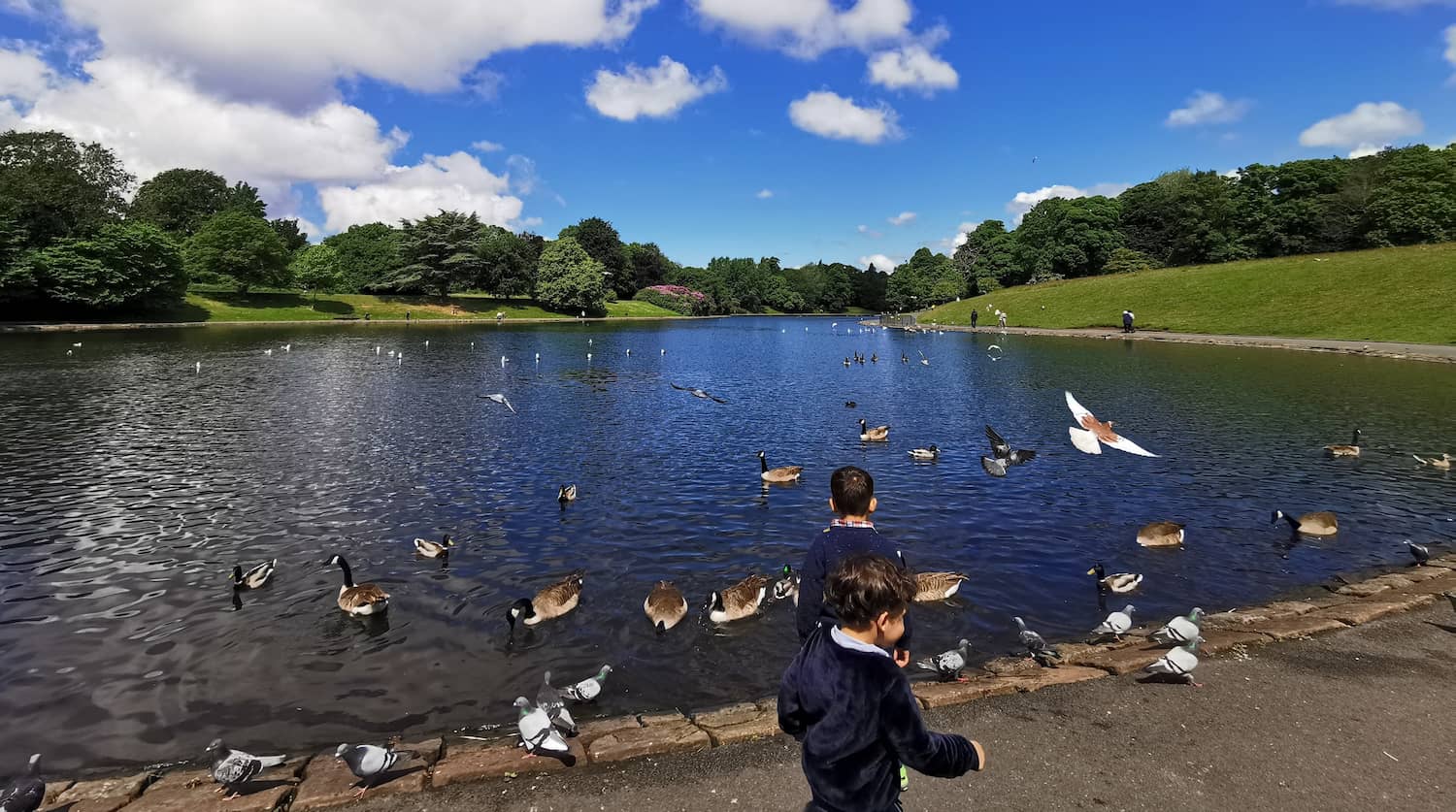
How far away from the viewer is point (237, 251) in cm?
9738

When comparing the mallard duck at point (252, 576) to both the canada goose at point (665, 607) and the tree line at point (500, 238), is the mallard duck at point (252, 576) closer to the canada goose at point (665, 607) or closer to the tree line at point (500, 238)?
the canada goose at point (665, 607)

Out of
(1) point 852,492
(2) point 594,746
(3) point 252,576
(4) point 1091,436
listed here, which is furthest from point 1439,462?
(3) point 252,576

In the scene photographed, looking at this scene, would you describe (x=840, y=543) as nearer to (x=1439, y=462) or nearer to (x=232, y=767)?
(x=232, y=767)

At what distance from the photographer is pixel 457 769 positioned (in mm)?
7195

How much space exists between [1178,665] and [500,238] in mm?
146730

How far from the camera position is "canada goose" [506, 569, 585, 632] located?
37.5 ft

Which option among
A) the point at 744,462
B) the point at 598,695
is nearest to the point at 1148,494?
the point at 744,462

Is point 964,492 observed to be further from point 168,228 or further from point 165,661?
point 168,228

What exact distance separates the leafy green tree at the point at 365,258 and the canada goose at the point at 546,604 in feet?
403

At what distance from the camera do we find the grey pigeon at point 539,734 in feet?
23.4

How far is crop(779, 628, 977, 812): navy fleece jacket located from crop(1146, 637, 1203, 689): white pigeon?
624cm

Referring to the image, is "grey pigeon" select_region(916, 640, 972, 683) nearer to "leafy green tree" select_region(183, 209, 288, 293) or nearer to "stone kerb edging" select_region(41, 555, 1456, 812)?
"stone kerb edging" select_region(41, 555, 1456, 812)

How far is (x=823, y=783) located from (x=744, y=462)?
18.7 m

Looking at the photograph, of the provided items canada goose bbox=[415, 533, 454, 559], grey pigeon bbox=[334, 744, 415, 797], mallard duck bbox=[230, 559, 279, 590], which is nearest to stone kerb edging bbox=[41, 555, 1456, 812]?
grey pigeon bbox=[334, 744, 415, 797]
